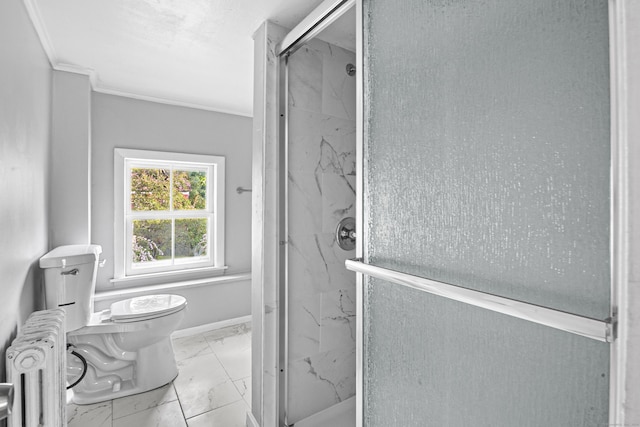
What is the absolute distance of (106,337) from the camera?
192 cm

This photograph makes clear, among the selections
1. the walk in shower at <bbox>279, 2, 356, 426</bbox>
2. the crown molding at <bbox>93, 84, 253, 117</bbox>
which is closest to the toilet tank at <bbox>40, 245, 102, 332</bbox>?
the walk in shower at <bbox>279, 2, 356, 426</bbox>

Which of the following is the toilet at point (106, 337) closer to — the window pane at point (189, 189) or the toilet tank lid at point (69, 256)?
the toilet tank lid at point (69, 256)

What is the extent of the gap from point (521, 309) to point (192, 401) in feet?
6.53

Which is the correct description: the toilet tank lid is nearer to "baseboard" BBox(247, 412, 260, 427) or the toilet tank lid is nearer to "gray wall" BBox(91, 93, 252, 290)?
"gray wall" BBox(91, 93, 252, 290)

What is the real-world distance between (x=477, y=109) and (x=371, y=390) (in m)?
0.84

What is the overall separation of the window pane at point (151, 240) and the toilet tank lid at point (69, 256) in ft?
2.67

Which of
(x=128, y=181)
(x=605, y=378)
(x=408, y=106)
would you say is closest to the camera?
(x=605, y=378)

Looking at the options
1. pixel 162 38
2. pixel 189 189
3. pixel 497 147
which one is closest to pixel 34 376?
pixel 497 147

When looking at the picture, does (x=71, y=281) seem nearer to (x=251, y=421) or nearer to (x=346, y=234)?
(x=251, y=421)

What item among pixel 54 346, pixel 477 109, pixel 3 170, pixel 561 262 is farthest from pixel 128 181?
pixel 561 262

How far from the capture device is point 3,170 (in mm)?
1082

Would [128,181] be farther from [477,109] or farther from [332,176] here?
[477,109]

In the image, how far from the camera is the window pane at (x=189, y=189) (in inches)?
115

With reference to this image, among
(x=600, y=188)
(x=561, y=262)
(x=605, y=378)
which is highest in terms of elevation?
(x=600, y=188)
